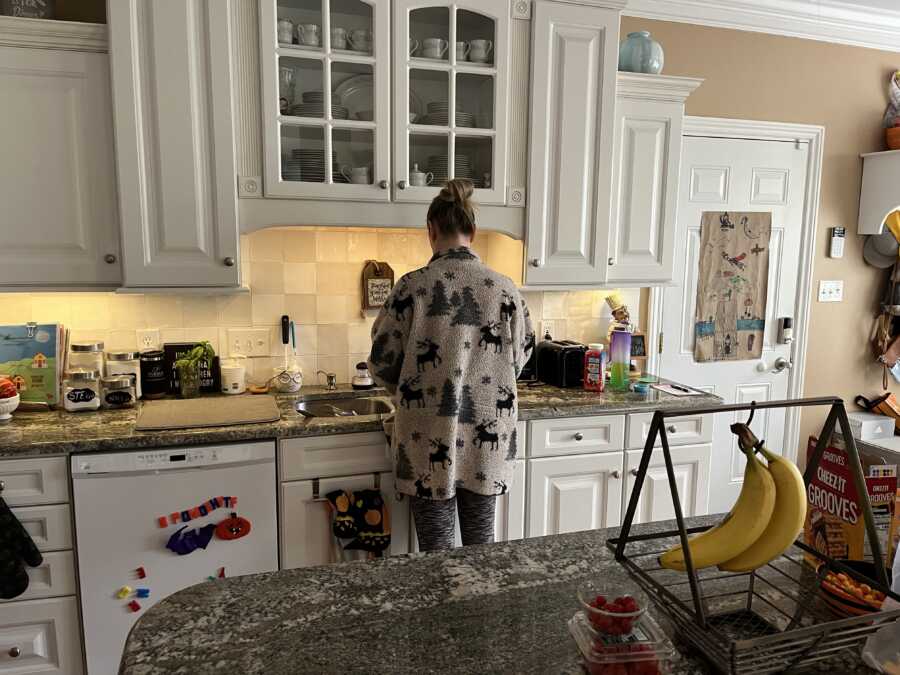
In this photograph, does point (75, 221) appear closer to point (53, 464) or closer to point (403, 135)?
point (53, 464)

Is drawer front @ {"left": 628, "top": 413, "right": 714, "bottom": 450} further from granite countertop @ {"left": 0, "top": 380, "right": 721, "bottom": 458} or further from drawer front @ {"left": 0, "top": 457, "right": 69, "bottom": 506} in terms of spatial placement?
drawer front @ {"left": 0, "top": 457, "right": 69, "bottom": 506}


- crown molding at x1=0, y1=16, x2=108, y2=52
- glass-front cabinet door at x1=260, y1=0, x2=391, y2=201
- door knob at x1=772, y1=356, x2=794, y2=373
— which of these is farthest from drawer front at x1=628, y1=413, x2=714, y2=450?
crown molding at x1=0, y1=16, x2=108, y2=52

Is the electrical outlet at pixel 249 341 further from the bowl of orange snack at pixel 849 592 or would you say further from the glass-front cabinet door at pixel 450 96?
the bowl of orange snack at pixel 849 592

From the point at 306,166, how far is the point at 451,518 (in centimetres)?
134

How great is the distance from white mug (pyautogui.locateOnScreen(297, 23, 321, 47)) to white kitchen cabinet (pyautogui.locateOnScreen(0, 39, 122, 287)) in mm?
645

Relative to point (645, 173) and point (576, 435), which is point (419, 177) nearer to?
point (645, 173)

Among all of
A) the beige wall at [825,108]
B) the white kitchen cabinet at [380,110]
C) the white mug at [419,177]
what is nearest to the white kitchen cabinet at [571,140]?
the white kitchen cabinet at [380,110]

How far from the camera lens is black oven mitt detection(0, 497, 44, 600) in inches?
75.5

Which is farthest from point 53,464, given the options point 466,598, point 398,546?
point 466,598

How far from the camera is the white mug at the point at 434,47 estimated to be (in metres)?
2.41

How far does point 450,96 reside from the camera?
8.08 ft

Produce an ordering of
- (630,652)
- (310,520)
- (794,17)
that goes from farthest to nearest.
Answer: (794,17) → (310,520) → (630,652)

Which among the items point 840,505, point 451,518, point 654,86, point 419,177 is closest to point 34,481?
point 451,518

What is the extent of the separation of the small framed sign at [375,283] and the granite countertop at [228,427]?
0.40 meters
